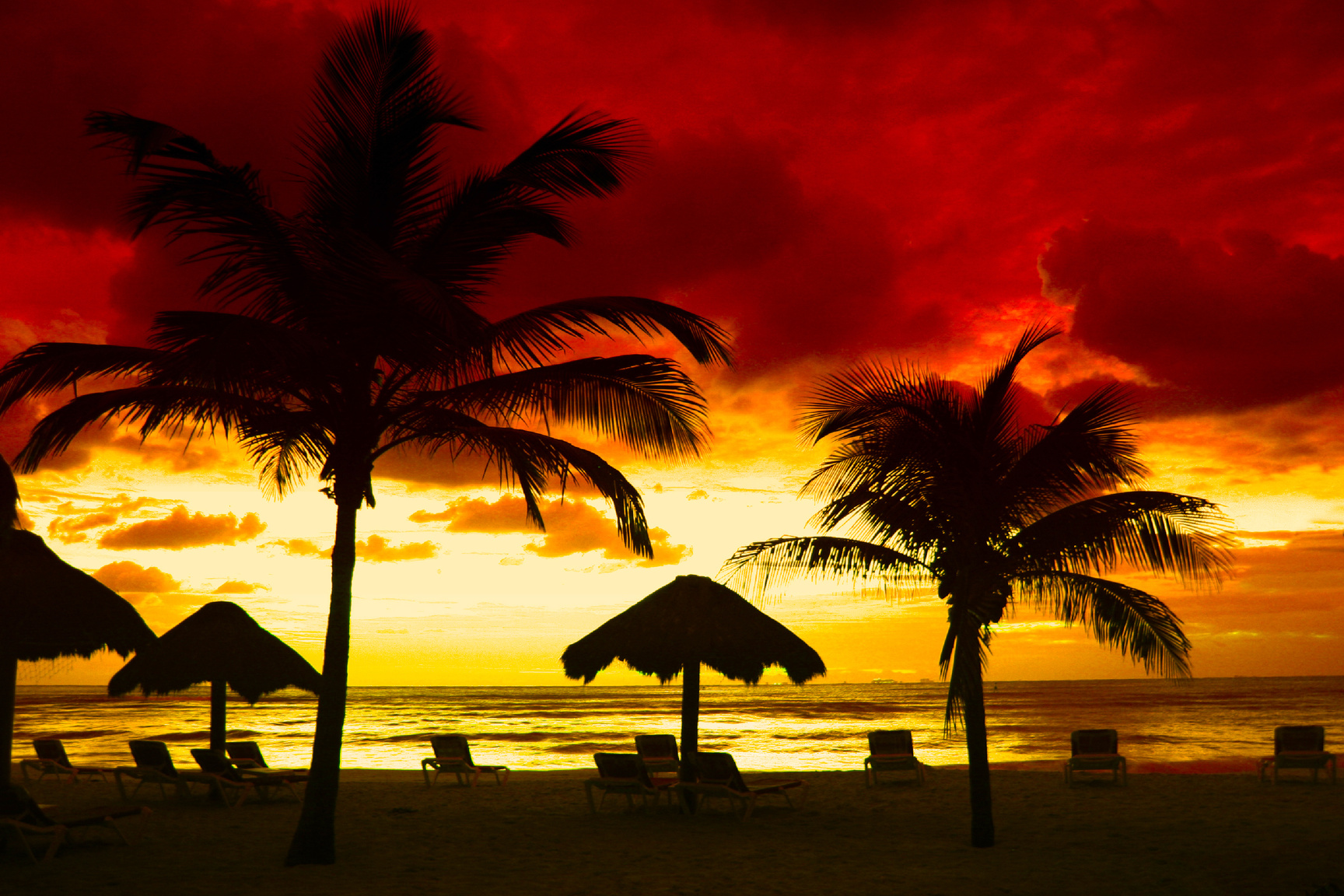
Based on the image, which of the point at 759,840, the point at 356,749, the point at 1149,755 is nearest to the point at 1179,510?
the point at 759,840

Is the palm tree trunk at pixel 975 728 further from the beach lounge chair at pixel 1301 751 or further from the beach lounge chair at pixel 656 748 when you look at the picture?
the beach lounge chair at pixel 1301 751

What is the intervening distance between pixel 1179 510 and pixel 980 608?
69.3 inches

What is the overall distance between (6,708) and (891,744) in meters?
10.7

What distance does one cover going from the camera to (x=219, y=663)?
12719 millimetres

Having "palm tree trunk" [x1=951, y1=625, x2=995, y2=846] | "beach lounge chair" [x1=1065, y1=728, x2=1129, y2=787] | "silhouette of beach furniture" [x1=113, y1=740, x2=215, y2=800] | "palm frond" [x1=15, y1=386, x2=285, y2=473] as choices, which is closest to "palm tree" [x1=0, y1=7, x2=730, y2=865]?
"palm frond" [x1=15, y1=386, x2=285, y2=473]

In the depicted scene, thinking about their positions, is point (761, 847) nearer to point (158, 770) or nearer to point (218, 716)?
point (218, 716)

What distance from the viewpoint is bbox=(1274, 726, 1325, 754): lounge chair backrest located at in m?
13.2

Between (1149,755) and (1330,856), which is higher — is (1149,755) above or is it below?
below

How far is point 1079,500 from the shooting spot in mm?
8539

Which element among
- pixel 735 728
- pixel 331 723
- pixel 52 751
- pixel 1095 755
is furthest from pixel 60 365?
pixel 735 728

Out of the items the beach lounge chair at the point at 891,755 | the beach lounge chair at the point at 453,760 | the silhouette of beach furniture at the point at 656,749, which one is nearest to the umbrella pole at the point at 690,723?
the silhouette of beach furniture at the point at 656,749

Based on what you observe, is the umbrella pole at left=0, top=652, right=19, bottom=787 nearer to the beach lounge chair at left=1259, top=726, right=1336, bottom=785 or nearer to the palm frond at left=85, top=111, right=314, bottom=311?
the palm frond at left=85, top=111, right=314, bottom=311

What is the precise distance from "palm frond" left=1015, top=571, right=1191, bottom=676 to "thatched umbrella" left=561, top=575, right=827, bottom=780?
3.98 meters

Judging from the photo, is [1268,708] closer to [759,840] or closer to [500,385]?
[759,840]
